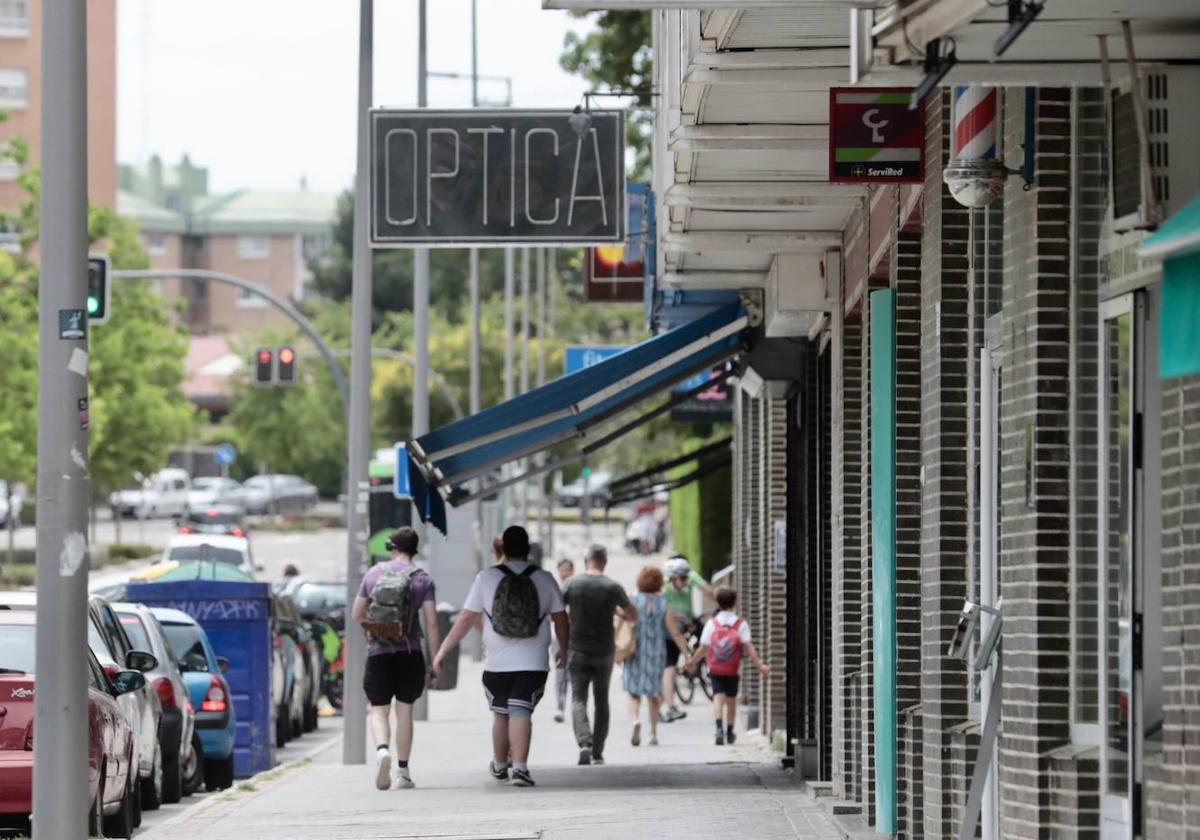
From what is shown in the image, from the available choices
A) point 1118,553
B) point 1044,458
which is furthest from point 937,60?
point 1118,553

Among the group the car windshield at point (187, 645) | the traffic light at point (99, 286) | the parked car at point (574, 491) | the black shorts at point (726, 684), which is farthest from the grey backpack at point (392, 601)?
the parked car at point (574, 491)

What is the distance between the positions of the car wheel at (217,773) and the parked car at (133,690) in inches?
71.0

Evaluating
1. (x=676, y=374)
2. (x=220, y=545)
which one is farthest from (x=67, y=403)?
(x=220, y=545)

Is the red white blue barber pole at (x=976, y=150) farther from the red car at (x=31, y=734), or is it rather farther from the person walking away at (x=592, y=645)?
the person walking away at (x=592, y=645)

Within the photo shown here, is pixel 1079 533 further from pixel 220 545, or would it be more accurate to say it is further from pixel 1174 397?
pixel 220 545

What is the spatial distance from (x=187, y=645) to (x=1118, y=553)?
12.9 meters

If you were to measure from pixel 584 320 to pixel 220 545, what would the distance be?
160 ft

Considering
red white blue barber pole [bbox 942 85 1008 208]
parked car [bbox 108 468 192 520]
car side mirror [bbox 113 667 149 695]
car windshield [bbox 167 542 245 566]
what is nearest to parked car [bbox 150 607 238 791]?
car side mirror [bbox 113 667 149 695]

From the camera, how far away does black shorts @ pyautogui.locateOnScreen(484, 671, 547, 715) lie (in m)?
17.2

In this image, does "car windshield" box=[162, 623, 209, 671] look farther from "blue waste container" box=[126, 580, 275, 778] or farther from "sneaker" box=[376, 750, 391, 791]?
"sneaker" box=[376, 750, 391, 791]

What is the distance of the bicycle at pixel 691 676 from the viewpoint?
1184 inches

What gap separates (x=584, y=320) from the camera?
87875mm

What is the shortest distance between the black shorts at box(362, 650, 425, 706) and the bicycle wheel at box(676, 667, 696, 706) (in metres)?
13.0

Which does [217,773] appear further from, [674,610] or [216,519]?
[216,519]
